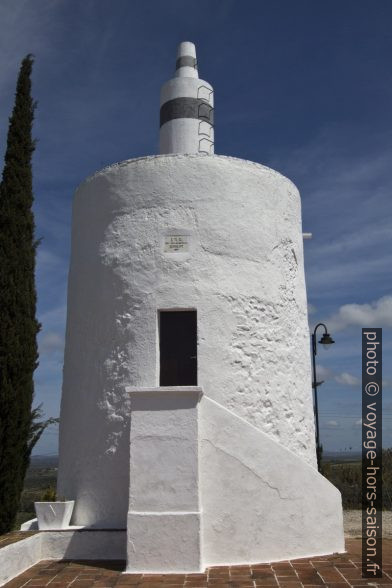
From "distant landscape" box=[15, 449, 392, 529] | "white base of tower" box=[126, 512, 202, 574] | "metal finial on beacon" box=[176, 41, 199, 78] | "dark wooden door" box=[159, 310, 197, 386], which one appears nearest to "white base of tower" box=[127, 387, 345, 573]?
"white base of tower" box=[126, 512, 202, 574]

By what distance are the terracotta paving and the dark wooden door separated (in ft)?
16.1

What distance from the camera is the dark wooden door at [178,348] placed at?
12.4 m

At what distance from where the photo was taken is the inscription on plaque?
9.33 meters

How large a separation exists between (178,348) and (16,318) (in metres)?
3.72

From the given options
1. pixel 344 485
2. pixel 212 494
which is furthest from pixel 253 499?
pixel 344 485

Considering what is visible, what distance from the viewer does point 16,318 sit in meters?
11.1

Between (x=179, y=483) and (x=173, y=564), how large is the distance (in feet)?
3.30

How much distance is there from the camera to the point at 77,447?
9383 millimetres

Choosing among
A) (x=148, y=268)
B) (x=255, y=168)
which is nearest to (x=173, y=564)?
(x=148, y=268)

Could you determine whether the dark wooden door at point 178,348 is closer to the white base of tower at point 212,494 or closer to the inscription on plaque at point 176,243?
the inscription on plaque at point 176,243

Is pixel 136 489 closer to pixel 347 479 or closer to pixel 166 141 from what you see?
pixel 166 141

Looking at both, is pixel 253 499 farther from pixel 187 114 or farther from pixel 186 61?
pixel 186 61

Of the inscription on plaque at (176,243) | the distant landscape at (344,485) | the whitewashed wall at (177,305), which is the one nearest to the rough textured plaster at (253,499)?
the whitewashed wall at (177,305)

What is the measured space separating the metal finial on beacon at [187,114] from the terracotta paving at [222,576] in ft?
24.0
